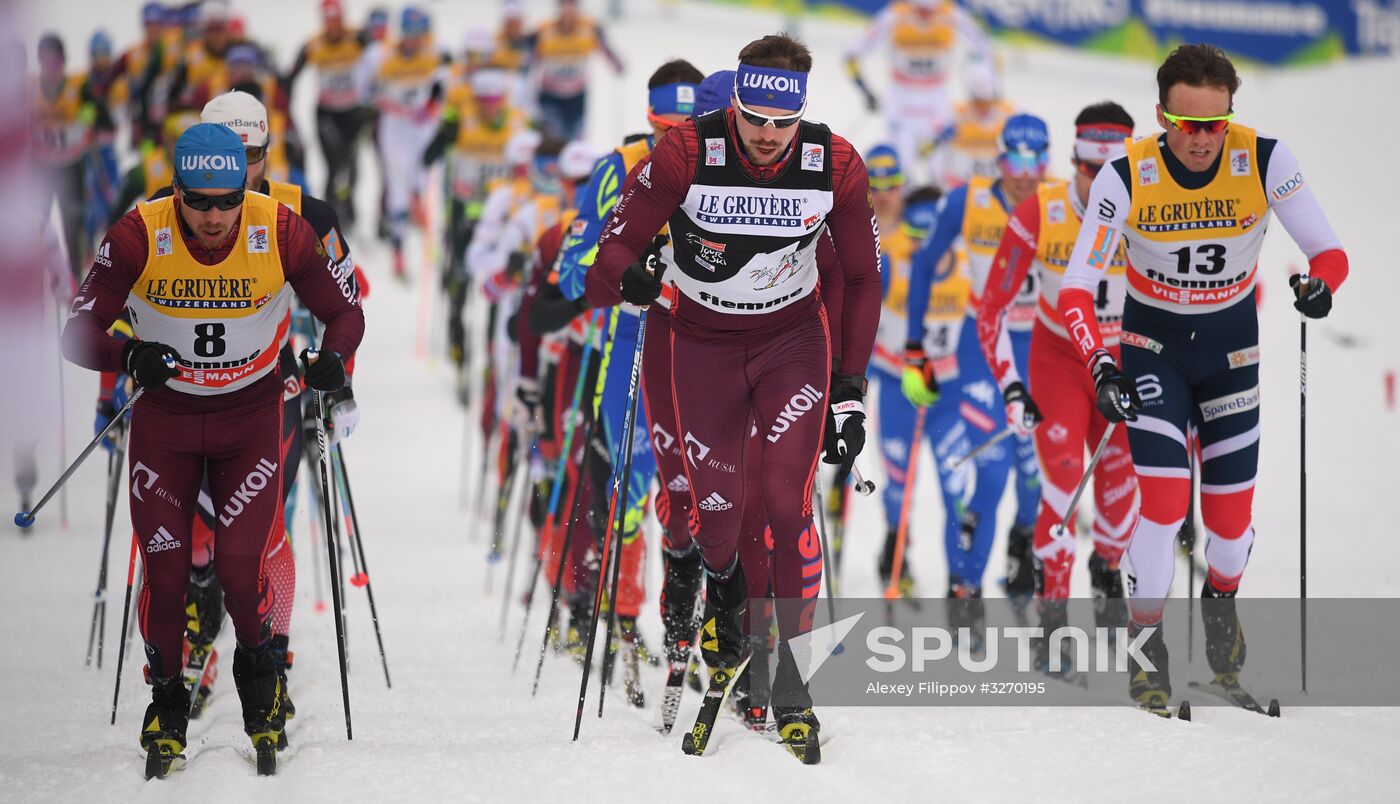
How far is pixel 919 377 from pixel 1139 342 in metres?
1.74

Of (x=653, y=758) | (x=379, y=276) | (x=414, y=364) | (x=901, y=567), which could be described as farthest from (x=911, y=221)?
(x=379, y=276)

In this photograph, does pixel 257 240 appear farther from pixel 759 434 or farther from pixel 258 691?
pixel 759 434

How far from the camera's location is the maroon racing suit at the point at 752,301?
5.20m

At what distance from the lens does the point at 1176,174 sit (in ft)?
18.9

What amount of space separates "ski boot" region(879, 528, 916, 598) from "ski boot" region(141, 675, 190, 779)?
14.3 ft

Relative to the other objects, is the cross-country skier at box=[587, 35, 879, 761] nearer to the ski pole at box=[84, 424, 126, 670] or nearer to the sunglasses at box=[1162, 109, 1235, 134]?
the sunglasses at box=[1162, 109, 1235, 134]

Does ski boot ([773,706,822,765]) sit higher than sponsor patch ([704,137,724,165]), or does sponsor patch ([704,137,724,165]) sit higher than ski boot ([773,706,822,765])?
sponsor patch ([704,137,724,165])

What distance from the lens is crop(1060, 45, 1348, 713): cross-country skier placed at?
569 centimetres

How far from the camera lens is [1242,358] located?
232 inches

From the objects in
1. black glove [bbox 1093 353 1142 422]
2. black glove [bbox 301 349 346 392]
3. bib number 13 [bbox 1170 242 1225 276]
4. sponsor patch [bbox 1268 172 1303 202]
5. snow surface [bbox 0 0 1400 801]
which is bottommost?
snow surface [bbox 0 0 1400 801]

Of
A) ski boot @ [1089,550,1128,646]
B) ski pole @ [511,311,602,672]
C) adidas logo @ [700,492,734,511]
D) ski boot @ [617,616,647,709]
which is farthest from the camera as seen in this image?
ski pole @ [511,311,602,672]

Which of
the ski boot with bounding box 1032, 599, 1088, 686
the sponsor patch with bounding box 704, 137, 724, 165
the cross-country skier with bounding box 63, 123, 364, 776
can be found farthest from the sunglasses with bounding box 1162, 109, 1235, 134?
the cross-country skier with bounding box 63, 123, 364, 776

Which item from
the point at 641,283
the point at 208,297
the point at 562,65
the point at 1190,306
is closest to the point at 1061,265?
the point at 1190,306

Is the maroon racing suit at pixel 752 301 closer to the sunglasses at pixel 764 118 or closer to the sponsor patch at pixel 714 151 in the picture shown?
the sponsor patch at pixel 714 151
